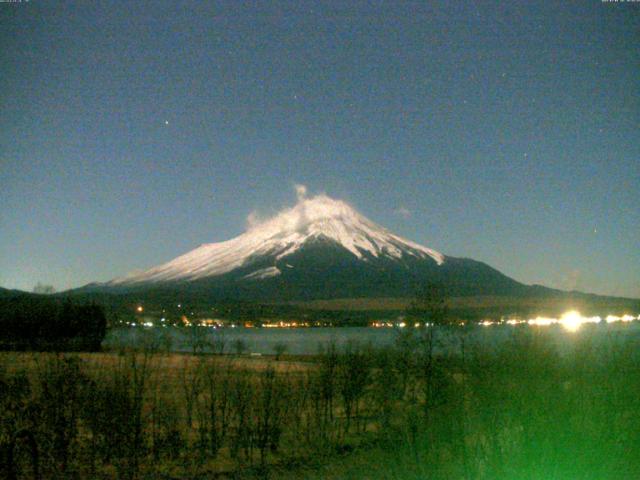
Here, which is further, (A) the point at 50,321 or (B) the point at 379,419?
(A) the point at 50,321

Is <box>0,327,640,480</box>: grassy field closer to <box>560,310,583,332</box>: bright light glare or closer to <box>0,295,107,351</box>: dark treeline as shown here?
<box>560,310,583,332</box>: bright light glare

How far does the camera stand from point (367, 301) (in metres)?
130

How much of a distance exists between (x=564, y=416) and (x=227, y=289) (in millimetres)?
131790

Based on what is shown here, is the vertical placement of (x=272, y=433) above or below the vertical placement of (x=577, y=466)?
below

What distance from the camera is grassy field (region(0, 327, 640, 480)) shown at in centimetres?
451

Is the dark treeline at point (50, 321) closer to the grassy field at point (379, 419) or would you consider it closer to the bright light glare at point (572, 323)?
the bright light glare at point (572, 323)

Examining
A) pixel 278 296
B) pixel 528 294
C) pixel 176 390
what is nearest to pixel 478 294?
pixel 528 294

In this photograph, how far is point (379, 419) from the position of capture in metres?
8.44

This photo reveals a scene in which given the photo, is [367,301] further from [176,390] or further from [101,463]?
[101,463]

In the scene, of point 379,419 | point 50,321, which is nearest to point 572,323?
point 379,419

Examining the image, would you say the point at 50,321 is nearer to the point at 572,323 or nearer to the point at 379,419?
the point at 572,323

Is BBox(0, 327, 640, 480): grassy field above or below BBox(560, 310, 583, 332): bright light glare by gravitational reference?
below

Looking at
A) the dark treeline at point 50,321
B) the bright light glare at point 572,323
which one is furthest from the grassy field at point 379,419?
the dark treeline at point 50,321

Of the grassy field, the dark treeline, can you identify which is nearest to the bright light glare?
the grassy field
